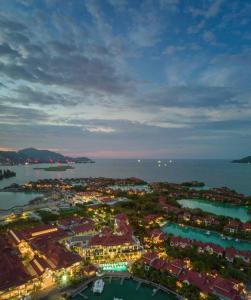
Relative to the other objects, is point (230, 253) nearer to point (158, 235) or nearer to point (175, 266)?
point (175, 266)

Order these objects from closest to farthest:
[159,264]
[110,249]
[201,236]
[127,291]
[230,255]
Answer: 1. [127,291]
2. [159,264]
3. [230,255]
4. [110,249]
5. [201,236]

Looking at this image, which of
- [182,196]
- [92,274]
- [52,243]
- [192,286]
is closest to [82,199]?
[182,196]

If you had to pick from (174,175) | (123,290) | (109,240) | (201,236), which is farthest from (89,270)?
(174,175)

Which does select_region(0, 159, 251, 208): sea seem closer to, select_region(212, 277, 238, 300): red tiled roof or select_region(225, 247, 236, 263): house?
select_region(225, 247, 236, 263): house

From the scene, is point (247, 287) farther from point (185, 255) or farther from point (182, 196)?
point (182, 196)

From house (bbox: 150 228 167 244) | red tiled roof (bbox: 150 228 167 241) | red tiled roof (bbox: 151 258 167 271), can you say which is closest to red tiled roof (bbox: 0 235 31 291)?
red tiled roof (bbox: 151 258 167 271)

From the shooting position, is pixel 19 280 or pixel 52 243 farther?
pixel 52 243
